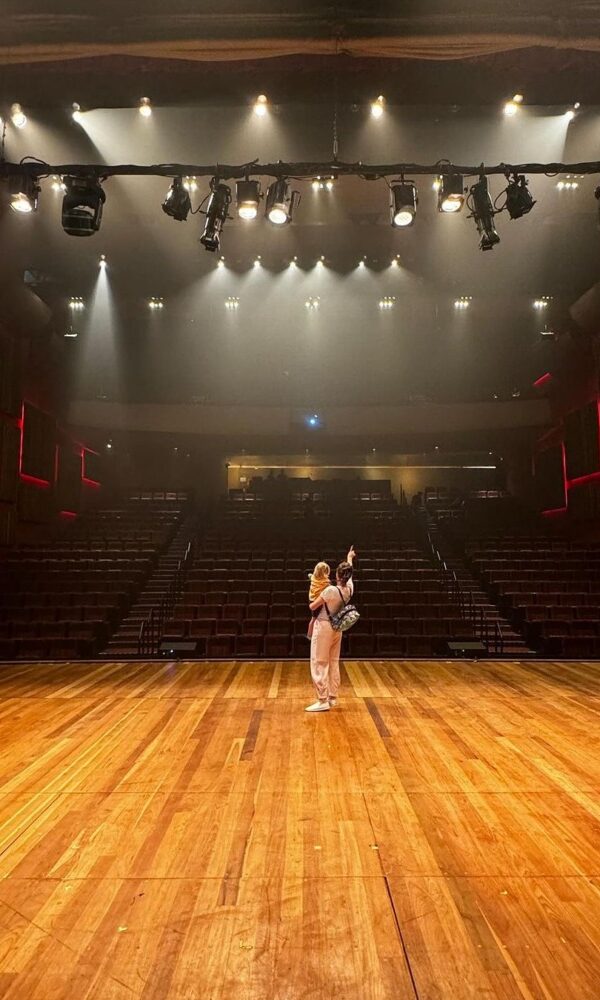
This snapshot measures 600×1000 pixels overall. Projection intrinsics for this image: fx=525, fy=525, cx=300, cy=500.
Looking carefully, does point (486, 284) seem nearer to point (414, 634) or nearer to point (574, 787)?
point (414, 634)

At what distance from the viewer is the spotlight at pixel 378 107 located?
569 centimetres

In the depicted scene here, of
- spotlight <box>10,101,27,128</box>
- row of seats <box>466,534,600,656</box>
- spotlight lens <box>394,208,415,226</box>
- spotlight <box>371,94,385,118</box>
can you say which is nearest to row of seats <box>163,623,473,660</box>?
row of seats <box>466,534,600,656</box>

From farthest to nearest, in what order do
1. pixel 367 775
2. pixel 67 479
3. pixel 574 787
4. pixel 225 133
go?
pixel 67 479 → pixel 225 133 → pixel 367 775 → pixel 574 787

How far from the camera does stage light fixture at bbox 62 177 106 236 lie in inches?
184

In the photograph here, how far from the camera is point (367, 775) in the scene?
2.65m

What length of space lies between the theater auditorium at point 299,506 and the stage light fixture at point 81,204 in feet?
0.08

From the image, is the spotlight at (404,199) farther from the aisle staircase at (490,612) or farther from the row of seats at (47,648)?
the row of seats at (47,648)

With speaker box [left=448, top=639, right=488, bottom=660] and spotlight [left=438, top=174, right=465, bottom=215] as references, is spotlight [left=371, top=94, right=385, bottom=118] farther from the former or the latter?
speaker box [left=448, top=639, right=488, bottom=660]

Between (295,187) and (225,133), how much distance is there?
6.29 ft

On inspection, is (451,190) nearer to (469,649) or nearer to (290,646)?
(469,649)

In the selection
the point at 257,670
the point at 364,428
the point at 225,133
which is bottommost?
the point at 257,670

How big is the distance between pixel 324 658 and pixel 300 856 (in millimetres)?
2104

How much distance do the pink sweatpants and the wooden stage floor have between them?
210 mm

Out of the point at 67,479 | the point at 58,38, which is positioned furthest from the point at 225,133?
the point at 67,479
